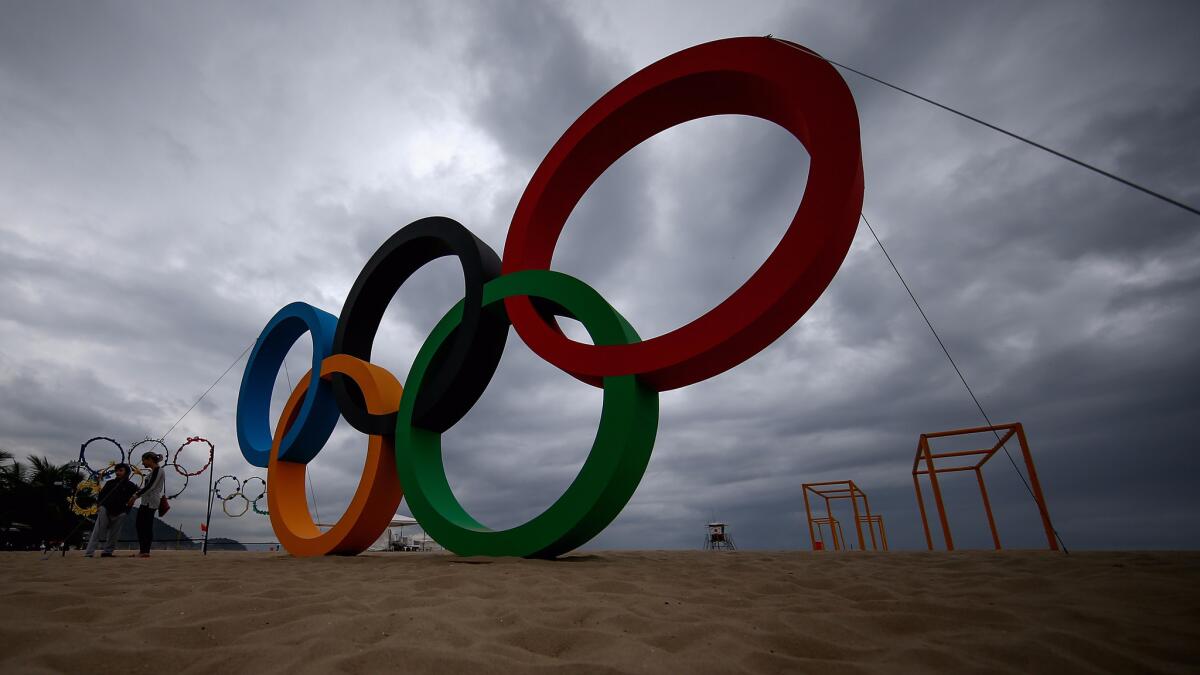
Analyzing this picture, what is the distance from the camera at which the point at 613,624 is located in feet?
8.64

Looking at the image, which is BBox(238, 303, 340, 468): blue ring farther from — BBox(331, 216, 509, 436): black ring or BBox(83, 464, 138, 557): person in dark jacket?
BBox(83, 464, 138, 557): person in dark jacket

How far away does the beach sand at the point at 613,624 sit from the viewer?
2053 mm

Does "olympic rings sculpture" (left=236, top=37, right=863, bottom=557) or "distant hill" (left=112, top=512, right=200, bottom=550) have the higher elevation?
"olympic rings sculpture" (left=236, top=37, right=863, bottom=557)

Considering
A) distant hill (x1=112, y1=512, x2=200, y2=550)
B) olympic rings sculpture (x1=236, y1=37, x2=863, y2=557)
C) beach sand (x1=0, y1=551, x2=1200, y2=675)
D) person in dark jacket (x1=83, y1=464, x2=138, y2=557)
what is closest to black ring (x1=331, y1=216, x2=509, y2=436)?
olympic rings sculpture (x1=236, y1=37, x2=863, y2=557)

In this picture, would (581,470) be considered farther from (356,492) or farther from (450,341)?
(356,492)

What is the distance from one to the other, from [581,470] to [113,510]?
23.6ft

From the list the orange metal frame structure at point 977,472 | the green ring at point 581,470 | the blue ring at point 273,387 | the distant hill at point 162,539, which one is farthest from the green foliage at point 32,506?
the orange metal frame structure at point 977,472

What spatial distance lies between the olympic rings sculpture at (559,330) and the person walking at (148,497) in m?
1.48

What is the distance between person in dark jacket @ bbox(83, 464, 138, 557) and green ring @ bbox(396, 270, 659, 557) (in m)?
4.19

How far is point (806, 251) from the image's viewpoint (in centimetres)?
481

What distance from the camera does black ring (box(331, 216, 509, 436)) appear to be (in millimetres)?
7094

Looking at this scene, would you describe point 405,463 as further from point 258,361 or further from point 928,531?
point 928,531

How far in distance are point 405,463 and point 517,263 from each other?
3046 mm

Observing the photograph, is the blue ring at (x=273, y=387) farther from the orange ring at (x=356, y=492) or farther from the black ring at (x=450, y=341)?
the black ring at (x=450, y=341)
